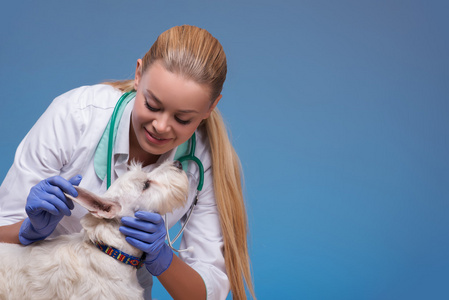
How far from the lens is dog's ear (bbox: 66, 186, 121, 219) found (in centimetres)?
170

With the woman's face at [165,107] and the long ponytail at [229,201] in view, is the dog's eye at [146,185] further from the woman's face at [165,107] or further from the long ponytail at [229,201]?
the long ponytail at [229,201]

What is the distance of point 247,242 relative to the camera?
267 centimetres

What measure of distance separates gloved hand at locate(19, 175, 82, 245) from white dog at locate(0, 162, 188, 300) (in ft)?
0.23

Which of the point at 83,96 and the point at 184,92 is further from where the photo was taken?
the point at 83,96

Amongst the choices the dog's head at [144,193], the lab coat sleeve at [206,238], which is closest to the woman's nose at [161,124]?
the dog's head at [144,193]

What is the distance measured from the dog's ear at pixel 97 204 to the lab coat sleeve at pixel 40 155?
0.50 metres

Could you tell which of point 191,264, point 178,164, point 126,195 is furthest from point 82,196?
point 191,264

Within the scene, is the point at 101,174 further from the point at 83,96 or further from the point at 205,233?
the point at 205,233

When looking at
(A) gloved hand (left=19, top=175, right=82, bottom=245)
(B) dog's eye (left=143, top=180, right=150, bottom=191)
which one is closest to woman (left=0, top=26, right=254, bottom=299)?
(A) gloved hand (left=19, top=175, right=82, bottom=245)

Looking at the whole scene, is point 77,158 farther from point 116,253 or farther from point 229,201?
point 229,201

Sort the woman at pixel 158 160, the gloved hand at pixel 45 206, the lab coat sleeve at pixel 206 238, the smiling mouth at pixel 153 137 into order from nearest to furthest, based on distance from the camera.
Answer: the gloved hand at pixel 45 206 < the woman at pixel 158 160 < the smiling mouth at pixel 153 137 < the lab coat sleeve at pixel 206 238

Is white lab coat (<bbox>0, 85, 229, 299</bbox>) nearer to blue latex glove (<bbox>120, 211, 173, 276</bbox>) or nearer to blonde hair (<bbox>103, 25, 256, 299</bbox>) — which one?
blonde hair (<bbox>103, 25, 256, 299</bbox>)

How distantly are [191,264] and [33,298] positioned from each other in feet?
2.85

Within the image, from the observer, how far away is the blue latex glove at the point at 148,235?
5.87 ft
